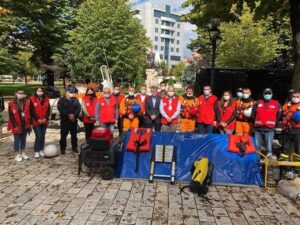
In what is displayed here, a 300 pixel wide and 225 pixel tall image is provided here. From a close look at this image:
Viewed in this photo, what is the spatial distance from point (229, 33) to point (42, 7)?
1500 centimetres

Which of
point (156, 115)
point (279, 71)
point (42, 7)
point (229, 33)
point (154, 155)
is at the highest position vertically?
point (42, 7)

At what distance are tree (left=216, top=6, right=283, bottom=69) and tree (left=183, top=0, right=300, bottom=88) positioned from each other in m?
13.7

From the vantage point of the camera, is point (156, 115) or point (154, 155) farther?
point (156, 115)

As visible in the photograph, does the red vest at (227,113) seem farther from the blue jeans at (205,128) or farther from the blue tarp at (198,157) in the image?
the blue tarp at (198,157)

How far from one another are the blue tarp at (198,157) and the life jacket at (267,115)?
122 cm

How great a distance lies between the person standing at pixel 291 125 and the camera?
888 cm

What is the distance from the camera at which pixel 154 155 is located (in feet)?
27.4

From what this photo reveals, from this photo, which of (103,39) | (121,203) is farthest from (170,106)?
(103,39)

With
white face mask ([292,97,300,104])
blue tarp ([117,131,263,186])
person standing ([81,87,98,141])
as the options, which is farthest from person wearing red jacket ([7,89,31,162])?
white face mask ([292,97,300,104])

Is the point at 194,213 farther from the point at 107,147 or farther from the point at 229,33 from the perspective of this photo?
the point at 229,33

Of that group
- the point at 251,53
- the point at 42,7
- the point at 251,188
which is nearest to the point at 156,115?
the point at 251,188

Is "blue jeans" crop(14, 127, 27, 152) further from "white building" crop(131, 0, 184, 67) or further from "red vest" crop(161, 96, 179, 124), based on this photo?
"white building" crop(131, 0, 184, 67)

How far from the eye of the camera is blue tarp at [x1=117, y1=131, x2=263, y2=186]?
820cm

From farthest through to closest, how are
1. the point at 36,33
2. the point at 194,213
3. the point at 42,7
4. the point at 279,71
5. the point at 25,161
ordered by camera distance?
the point at 36,33, the point at 42,7, the point at 279,71, the point at 25,161, the point at 194,213
